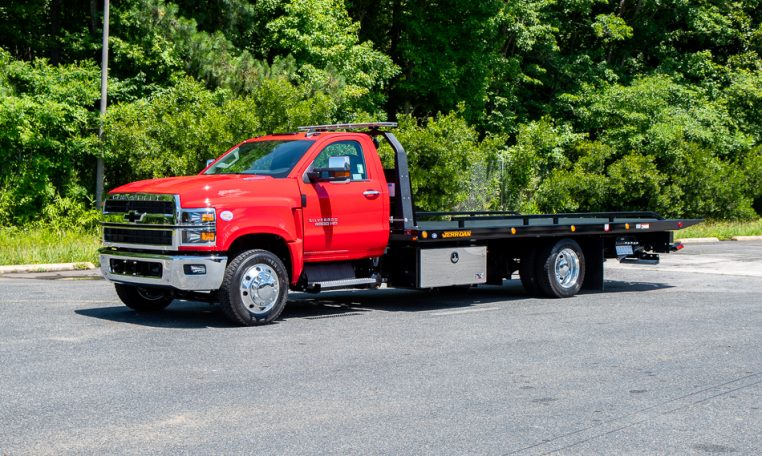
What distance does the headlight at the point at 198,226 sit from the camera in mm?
10586

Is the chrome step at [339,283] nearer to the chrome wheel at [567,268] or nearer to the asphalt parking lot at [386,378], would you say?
the asphalt parking lot at [386,378]

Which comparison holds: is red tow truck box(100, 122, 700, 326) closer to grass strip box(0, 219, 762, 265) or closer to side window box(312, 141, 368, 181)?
side window box(312, 141, 368, 181)

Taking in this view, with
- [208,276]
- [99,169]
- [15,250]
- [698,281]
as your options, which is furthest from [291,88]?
[208,276]

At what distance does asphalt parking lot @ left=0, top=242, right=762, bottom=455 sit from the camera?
6.31 meters

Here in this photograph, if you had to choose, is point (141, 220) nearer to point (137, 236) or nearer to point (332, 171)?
point (137, 236)

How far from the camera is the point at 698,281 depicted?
54.9 feet

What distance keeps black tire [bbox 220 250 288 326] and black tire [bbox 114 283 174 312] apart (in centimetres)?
148

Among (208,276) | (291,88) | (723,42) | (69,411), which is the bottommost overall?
(69,411)

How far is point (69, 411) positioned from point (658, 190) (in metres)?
30.7

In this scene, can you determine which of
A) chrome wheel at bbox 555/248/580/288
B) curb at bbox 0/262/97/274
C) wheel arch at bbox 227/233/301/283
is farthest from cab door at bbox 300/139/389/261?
curb at bbox 0/262/97/274

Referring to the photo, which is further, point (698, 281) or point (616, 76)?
point (616, 76)

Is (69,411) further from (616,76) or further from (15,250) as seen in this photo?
(616,76)

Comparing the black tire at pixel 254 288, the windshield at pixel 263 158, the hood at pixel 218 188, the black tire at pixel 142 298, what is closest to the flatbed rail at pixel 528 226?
the windshield at pixel 263 158

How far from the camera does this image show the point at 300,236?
11.5 m
